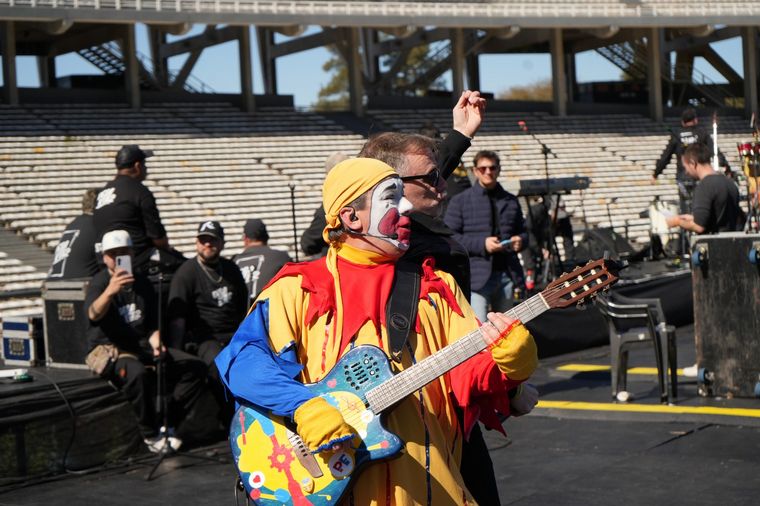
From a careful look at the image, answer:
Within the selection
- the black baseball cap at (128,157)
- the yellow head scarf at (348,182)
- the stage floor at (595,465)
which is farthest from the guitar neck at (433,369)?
the black baseball cap at (128,157)

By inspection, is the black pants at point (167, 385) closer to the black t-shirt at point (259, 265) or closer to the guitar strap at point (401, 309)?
the black t-shirt at point (259, 265)

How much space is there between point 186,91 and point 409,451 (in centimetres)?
3111

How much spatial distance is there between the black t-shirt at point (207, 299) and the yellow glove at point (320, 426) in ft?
17.5

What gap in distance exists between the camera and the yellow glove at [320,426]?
288 centimetres

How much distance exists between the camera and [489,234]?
8547mm

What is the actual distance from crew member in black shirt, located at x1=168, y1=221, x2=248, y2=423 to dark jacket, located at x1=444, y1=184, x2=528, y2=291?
1.64m

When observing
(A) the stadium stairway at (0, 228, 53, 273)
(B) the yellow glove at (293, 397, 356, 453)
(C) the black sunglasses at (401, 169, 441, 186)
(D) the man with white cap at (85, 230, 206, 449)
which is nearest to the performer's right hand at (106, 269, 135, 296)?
(D) the man with white cap at (85, 230, 206, 449)

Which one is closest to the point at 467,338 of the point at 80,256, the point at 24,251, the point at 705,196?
the point at 705,196

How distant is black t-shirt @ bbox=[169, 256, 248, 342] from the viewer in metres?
8.13

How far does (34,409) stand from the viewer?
7.18 m

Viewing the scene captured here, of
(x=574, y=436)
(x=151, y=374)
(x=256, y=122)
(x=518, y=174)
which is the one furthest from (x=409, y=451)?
(x=256, y=122)

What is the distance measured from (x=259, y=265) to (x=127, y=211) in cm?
159

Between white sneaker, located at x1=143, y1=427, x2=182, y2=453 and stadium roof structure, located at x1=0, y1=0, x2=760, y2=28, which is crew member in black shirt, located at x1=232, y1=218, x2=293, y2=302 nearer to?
white sneaker, located at x1=143, y1=427, x2=182, y2=453

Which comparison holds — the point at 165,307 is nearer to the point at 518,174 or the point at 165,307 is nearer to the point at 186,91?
the point at 518,174
